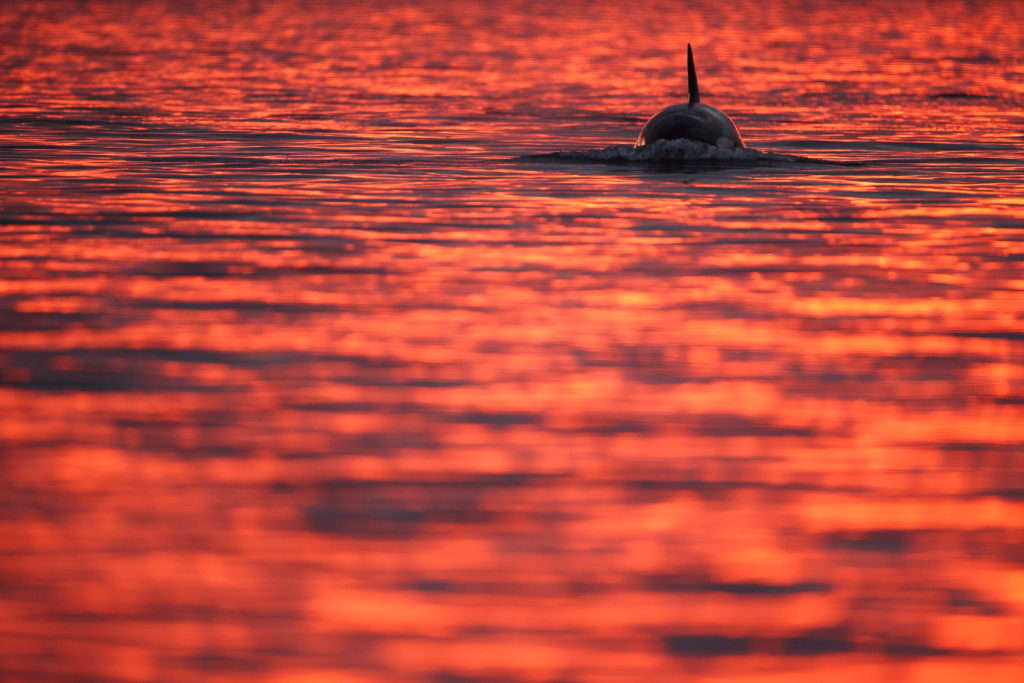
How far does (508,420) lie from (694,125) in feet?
52.3

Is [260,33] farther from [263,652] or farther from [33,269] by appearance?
[263,652]

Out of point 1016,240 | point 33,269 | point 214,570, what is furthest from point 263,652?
point 1016,240

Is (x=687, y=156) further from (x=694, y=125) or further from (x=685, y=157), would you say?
(x=694, y=125)

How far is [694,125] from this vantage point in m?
24.6

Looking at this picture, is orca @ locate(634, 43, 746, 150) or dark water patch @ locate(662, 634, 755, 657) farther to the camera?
orca @ locate(634, 43, 746, 150)

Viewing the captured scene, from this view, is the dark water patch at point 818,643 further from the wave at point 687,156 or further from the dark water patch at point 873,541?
the wave at point 687,156

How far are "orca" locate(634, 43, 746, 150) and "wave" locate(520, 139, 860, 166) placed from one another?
91 millimetres

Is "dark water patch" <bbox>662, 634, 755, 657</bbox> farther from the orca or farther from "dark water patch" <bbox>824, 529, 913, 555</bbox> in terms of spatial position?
the orca

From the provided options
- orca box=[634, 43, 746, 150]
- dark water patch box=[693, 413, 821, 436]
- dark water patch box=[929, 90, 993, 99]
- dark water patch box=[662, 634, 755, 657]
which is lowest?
dark water patch box=[929, 90, 993, 99]

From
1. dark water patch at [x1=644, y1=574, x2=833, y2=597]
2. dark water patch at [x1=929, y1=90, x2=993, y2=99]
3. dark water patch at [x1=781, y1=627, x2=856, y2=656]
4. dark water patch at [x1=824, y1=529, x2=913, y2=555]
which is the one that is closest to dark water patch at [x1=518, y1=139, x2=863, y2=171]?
dark water patch at [x1=929, y1=90, x2=993, y2=99]

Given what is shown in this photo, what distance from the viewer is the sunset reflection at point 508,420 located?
243 inches

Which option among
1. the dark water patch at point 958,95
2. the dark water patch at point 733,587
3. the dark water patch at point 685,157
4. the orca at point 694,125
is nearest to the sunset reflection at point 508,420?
the dark water patch at point 733,587

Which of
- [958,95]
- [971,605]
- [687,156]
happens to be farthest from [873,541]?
[958,95]

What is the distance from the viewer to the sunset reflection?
6179mm
